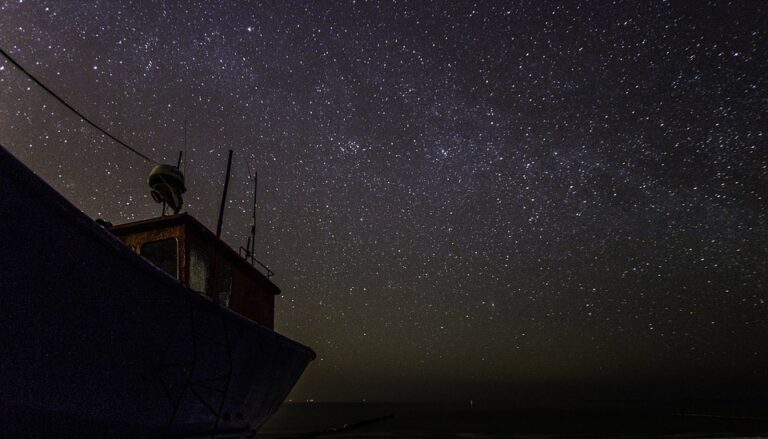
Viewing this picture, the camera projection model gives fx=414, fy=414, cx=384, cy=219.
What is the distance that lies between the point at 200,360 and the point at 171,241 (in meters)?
2.88

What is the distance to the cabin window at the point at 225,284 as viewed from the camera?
8.85 m

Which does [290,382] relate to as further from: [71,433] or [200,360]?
[71,433]

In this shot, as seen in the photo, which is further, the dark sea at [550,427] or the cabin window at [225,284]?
the dark sea at [550,427]

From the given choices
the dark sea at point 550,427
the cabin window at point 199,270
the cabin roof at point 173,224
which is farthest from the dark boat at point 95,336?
the dark sea at point 550,427

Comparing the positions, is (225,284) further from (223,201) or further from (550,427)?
(550,427)

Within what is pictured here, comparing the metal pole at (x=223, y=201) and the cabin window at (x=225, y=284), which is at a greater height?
the metal pole at (x=223, y=201)

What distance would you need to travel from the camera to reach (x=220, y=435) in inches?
285

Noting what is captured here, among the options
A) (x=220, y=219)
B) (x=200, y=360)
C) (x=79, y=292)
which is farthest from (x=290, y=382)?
(x=79, y=292)

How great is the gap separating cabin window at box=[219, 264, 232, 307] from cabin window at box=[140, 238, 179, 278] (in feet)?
3.96

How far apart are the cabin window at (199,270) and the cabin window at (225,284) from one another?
63 cm

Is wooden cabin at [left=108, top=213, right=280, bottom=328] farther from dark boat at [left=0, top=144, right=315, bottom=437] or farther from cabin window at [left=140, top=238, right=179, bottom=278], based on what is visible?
dark boat at [left=0, top=144, right=315, bottom=437]

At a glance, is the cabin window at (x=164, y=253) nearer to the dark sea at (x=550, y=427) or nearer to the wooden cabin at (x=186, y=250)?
the wooden cabin at (x=186, y=250)

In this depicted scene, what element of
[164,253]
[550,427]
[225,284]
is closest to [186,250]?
[164,253]

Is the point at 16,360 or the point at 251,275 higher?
the point at 251,275
